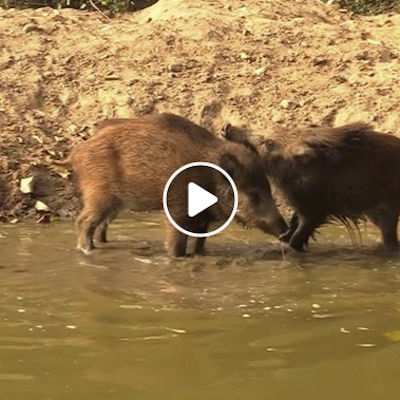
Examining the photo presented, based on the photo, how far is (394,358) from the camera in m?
4.60

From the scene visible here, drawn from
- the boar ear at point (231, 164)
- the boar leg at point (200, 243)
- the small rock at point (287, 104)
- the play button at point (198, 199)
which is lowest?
the boar leg at point (200, 243)

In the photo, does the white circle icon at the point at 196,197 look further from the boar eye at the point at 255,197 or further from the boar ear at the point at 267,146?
the boar ear at the point at 267,146

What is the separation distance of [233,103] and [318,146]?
9.67 feet

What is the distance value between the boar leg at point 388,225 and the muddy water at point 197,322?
20 centimetres

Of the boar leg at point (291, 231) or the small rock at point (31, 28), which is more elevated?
the small rock at point (31, 28)

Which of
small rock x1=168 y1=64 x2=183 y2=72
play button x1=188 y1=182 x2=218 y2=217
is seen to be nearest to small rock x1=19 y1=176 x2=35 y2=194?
play button x1=188 y1=182 x2=218 y2=217

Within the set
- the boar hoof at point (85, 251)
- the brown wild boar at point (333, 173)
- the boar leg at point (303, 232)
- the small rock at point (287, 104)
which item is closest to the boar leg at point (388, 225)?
the brown wild boar at point (333, 173)

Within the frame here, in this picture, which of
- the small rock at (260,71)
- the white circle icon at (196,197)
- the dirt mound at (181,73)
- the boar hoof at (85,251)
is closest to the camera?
the white circle icon at (196,197)

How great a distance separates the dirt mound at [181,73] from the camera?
Result: 9.99m

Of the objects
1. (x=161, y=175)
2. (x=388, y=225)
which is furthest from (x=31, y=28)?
(x=388, y=225)

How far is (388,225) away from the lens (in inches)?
302

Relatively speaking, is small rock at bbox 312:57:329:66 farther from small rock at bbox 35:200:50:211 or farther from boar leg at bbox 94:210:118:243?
boar leg at bbox 94:210:118:243

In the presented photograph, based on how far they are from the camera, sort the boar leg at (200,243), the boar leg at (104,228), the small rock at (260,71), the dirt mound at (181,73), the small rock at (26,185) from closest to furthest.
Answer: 1. the boar leg at (200,243)
2. the boar leg at (104,228)
3. the small rock at (26,185)
4. the dirt mound at (181,73)
5. the small rock at (260,71)

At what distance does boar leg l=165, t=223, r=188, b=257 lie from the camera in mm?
7352
